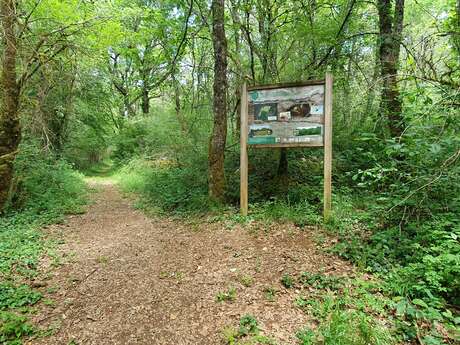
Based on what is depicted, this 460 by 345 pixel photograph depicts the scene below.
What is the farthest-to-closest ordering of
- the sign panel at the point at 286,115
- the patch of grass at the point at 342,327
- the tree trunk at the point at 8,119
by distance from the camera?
the tree trunk at the point at 8,119 < the sign panel at the point at 286,115 < the patch of grass at the point at 342,327

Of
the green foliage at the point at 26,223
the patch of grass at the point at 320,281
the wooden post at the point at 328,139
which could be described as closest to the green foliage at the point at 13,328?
the green foliage at the point at 26,223

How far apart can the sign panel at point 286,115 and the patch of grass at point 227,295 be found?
104 inches

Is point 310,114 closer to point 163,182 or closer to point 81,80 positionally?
point 163,182

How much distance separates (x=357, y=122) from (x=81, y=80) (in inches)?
369

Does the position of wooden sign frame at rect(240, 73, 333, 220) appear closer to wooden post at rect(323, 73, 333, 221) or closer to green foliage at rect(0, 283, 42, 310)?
wooden post at rect(323, 73, 333, 221)

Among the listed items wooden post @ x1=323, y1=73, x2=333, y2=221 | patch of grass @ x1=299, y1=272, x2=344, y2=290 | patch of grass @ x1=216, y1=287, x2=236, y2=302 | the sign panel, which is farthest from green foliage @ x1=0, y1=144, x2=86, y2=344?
wooden post @ x1=323, y1=73, x2=333, y2=221

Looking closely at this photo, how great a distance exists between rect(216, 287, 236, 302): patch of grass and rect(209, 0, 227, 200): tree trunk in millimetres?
2727

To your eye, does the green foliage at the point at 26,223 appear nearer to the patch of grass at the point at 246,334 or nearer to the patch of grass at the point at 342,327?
the patch of grass at the point at 246,334

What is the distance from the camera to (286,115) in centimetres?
468

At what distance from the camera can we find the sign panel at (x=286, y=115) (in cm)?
445

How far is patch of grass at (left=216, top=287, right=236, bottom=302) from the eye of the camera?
2.88 m

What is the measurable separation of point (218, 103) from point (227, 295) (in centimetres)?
376

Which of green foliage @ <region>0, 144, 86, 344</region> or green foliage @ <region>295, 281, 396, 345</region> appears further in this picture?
green foliage @ <region>0, 144, 86, 344</region>

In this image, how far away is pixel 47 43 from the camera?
229 inches
